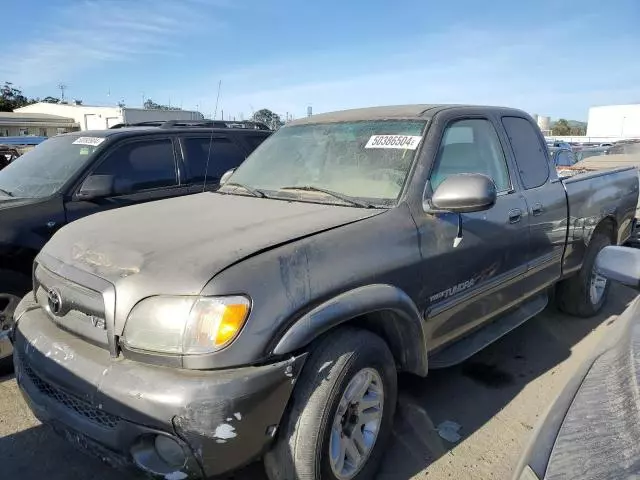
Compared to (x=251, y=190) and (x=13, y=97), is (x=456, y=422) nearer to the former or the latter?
(x=251, y=190)

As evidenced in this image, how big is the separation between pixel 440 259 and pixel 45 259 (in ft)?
6.90

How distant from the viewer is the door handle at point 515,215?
11.4 feet

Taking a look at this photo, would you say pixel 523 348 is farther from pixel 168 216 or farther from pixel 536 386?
pixel 168 216

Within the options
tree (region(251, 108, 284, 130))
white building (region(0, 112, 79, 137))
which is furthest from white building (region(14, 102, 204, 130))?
tree (region(251, 108, 284, 130))

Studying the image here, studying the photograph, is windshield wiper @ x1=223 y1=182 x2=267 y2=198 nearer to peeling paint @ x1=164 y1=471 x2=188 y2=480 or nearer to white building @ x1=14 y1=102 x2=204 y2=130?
peeling paint @ x1=164 y1=471 x2=188 y2=480

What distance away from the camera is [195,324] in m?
2.00

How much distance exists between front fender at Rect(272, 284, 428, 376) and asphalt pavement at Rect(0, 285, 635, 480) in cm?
52

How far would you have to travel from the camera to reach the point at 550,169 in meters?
4.17

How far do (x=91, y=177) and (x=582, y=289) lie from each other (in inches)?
179

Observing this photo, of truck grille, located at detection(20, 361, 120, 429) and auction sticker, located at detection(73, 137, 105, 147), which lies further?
auction sticker, located at detection(73, 137, 105, 147)

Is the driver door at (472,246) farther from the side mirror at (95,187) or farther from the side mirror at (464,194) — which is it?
the side mirror at (95,187)

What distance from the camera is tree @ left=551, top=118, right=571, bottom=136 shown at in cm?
7319

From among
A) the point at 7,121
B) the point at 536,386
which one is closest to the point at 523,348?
the point at 536,386

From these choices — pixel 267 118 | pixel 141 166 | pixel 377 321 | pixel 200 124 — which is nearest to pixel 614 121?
pixel 267 118
